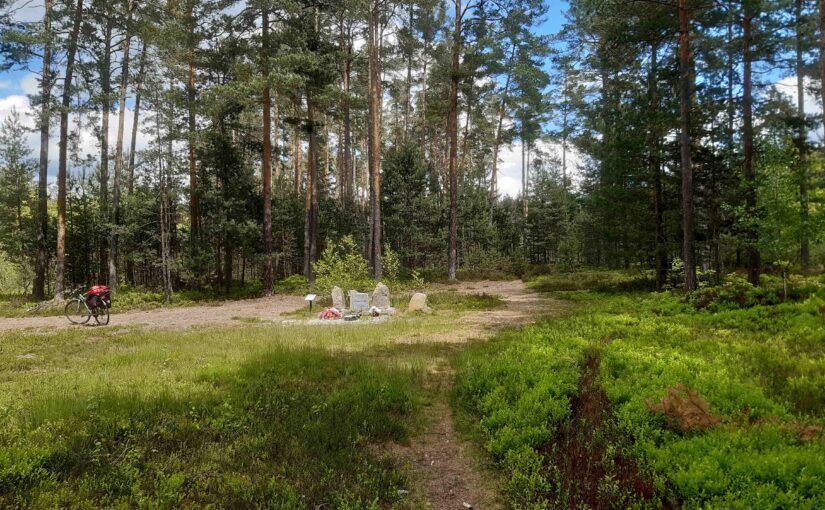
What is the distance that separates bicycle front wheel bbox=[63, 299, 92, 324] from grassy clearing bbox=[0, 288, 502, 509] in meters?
5.15

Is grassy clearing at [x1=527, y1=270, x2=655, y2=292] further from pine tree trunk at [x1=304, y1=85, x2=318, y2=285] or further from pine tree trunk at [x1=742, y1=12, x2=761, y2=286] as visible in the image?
pine tree trunk at [x1=304, y1=85, x2=318, y2=285]

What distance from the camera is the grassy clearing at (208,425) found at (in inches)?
151

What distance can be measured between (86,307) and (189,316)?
303 centimetres

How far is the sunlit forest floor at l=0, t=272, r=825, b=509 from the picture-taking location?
3695mm

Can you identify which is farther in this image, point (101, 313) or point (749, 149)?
point (749, 149)

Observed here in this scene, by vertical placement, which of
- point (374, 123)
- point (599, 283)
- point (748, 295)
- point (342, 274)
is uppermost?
point (374, 123)

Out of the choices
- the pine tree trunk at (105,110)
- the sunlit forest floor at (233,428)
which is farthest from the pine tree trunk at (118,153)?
the sunlit forest floor at (233,428)

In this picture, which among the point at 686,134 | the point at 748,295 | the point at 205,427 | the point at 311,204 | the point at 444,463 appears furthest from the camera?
the point at 311,204

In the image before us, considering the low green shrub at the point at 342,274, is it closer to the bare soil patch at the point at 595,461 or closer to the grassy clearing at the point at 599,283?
the grassy clearing at the point at 599,283

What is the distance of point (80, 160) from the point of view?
22812 mm

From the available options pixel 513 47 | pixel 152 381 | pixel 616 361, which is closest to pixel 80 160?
pixel 152 381

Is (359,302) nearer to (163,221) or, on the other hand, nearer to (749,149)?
(163,221)

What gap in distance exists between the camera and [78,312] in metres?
13.9

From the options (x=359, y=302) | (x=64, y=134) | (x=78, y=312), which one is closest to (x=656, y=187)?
(x=359, y=302)
